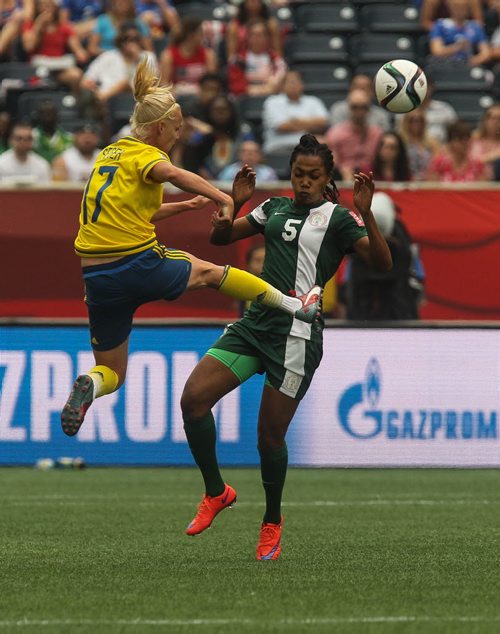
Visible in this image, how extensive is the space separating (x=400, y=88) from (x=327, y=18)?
10.4 metres

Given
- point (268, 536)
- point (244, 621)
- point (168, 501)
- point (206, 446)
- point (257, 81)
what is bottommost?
point (168, 501)

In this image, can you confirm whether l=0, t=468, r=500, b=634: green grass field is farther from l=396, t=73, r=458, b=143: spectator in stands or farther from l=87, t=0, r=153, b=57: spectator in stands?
l=87, t=0, r=153, b=57: spectator in stands

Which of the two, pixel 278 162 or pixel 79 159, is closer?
pixel 79 159

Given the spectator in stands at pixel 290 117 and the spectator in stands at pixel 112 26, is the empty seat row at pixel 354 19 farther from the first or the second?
the spectator in stands at pixel 290 117

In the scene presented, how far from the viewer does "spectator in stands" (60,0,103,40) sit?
58.9ft

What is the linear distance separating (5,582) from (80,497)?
3.99 meters

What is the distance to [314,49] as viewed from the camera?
1806 cm

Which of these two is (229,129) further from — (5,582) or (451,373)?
(5,582)

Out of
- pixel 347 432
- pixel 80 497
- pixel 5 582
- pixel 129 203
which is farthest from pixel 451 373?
pixel 5 582

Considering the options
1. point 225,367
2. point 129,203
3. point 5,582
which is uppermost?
point 129,203

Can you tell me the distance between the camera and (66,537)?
8.35m

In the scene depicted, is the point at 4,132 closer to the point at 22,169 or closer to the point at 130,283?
the point at 22,169

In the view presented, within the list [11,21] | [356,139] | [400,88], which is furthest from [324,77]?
[400,88]

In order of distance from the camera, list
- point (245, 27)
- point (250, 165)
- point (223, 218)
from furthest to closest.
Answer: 1. point (245, 27)
2. point (250, 165)
3. point (223, 218)
